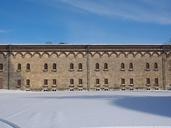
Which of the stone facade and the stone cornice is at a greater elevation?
the stone cornice

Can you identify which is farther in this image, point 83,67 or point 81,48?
point 81,48

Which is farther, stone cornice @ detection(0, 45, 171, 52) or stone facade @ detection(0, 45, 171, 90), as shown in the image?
stone cornice @ detection(0, 45, 171, 52)

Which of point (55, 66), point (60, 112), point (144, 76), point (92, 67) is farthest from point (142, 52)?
point (60, 112)

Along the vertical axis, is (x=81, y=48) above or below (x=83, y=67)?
above

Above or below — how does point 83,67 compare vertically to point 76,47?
below

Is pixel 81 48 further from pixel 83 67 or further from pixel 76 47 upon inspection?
pixel 83 67

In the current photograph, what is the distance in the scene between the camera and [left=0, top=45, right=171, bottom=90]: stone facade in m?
47.7

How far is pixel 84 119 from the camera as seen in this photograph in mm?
10406

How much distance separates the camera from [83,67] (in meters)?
48.1

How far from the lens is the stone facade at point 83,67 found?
4766cm

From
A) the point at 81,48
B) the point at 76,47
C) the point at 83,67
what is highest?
the point at 76,47

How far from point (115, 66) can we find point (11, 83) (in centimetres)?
1261

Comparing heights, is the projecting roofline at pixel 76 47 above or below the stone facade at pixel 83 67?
above

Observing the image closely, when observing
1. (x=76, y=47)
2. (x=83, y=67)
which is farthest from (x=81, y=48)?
(x=83, y=67)
